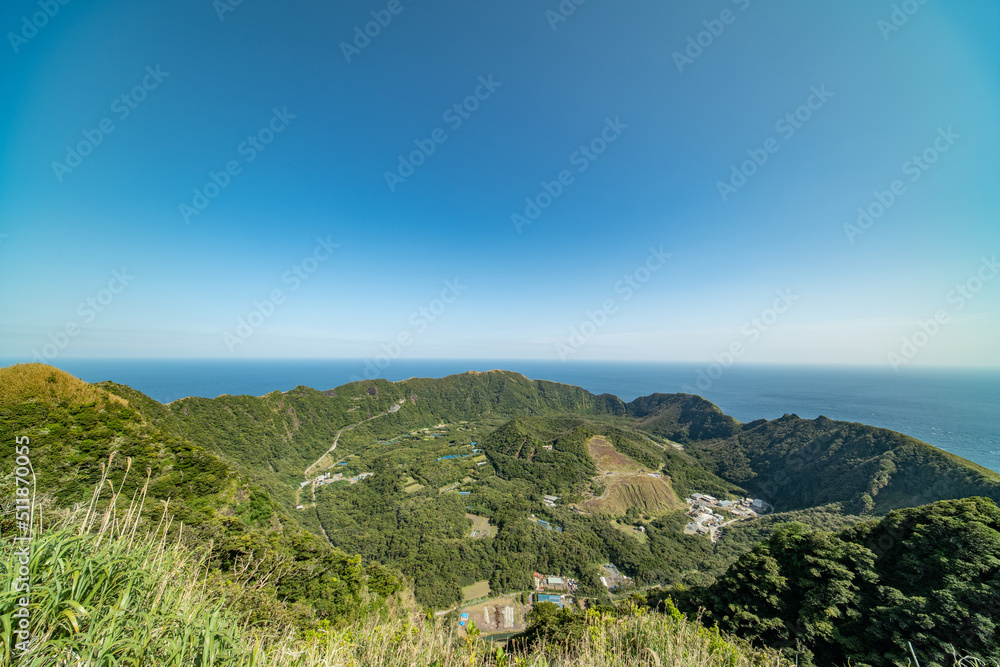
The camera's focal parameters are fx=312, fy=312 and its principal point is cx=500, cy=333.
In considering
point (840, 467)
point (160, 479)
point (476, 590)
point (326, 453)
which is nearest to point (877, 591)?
point (476, 590)

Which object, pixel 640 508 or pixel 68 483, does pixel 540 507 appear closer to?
pixel 640 508

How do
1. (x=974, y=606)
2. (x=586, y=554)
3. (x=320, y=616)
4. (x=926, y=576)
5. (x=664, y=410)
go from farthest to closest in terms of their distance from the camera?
(x=664, y=410) < (x=586, y=554) < (x=926, y=576) < (x=320, y=616) < (x=974, y=606)

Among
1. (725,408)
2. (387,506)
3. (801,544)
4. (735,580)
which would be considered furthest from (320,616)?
(725,408)

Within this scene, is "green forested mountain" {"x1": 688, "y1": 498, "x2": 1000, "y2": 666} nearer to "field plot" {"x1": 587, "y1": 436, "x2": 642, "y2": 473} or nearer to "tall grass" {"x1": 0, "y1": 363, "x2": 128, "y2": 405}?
"tall grass" {"x1": 0, "y1": 363, "x2": 128, "y2": 405}

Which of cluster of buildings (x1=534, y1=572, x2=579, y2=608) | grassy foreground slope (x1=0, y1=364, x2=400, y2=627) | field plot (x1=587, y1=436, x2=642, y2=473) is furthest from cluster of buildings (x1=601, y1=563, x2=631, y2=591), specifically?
grassy foreground slope (x1=0, y1=364, x2=400, y2=627)

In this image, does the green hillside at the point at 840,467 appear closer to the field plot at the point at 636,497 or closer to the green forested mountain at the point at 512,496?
the green forested mountain at the point at 512,496

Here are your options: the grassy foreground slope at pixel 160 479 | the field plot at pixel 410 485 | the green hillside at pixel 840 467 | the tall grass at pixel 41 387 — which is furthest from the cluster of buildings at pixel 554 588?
the tall grass at pixel 41 387
